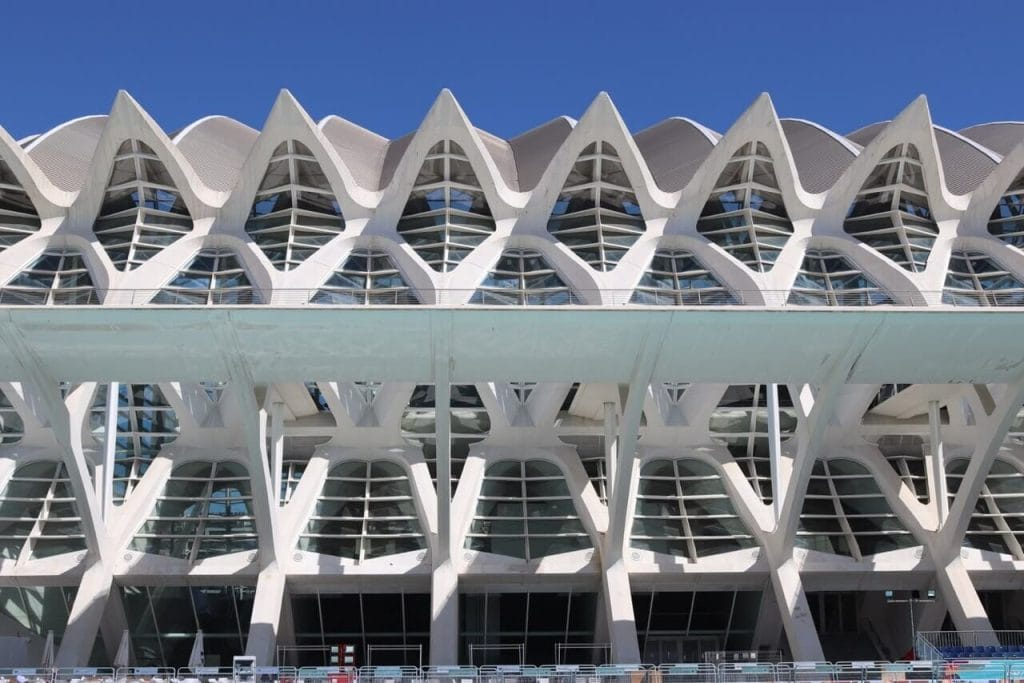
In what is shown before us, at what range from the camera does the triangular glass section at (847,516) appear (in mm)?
31250

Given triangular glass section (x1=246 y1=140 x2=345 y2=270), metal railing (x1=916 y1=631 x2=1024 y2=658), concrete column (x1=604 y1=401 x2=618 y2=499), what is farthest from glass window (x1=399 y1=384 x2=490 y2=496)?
metal railing (x1=916 y1=631 x2=1024 y2=658)

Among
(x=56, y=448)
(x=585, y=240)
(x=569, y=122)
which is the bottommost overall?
(x=56, y=448)

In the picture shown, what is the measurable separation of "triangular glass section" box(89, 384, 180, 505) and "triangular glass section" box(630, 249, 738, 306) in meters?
15.5

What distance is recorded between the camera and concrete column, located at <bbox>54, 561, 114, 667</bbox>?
27.3 meters

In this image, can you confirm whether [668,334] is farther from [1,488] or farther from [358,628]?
[1,488]

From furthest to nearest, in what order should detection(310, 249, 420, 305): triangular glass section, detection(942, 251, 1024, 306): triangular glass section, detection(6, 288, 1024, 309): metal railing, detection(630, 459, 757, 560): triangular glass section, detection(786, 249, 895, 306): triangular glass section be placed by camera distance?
detection(942, 251, 1024, 306): triangular glass section
detection(786, 249, 895, 306): triangular glass section
detection(310, 249, 420, 305): triangular glass section
detection(6, 288, 1024, 309): metal railing
detection(630, 459, 757, 560): triangular glass section

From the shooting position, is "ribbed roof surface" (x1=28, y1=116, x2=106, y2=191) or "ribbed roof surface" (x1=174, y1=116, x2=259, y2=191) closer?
"ribbed roof surface" (x1=28, y1=116, x2=106, y2=191)

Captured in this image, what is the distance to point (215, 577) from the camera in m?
29.8

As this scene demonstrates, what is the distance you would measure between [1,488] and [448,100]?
18585mm

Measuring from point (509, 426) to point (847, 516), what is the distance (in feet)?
36.0

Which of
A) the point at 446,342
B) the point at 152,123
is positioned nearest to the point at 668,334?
the point at 446,342

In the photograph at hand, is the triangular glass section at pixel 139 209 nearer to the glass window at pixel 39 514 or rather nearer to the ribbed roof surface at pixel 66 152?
the ribbed roof surface at pixel 66 152

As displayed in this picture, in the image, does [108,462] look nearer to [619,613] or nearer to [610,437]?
[610,437]

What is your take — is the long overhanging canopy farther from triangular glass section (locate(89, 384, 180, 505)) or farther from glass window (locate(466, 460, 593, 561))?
triangular glass section (locate(89, 384, 180, 505))
